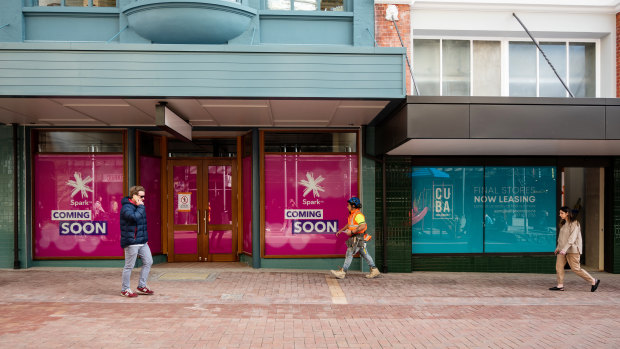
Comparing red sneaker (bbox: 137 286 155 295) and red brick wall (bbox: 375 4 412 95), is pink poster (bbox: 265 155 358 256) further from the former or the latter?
red sneaker (bbox: 137 286 155 295)

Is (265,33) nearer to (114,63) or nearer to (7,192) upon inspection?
(114,63)

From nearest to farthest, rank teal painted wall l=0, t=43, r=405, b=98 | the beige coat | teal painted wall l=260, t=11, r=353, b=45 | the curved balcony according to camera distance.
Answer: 1. teal painted wall l=0, t=43, r=405, b=98
2. the beige coat
3. the curved balcony
4. teal painted wall l=260, t=11, r=353, b=45

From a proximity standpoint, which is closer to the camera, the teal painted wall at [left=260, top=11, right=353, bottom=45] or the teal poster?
the teal painted wall at [left=260, top=11, right=353, bottom=45]

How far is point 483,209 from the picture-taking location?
9305mm

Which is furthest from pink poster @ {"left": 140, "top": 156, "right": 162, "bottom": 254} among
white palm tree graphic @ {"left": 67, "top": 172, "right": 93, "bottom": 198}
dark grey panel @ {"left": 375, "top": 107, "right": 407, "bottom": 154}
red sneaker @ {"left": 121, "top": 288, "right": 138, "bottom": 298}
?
dark grey panel @ {"left": 375, "top": 107, "right": 407, "bottom": 154}

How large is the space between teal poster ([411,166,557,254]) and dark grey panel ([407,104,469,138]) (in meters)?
2.60

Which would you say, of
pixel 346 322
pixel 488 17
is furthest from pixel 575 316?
pixel 488 17

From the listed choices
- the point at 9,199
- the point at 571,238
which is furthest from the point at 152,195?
the point at 571,238

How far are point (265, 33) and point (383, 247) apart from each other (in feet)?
17.0

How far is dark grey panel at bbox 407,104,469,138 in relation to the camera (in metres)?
6.64

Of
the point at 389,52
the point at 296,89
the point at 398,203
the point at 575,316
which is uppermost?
the point at 389,52

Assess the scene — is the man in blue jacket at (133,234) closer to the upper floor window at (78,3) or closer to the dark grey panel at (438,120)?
the upper floor window at (78,3)

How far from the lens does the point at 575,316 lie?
604 cm

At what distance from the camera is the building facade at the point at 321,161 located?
8.27 m
